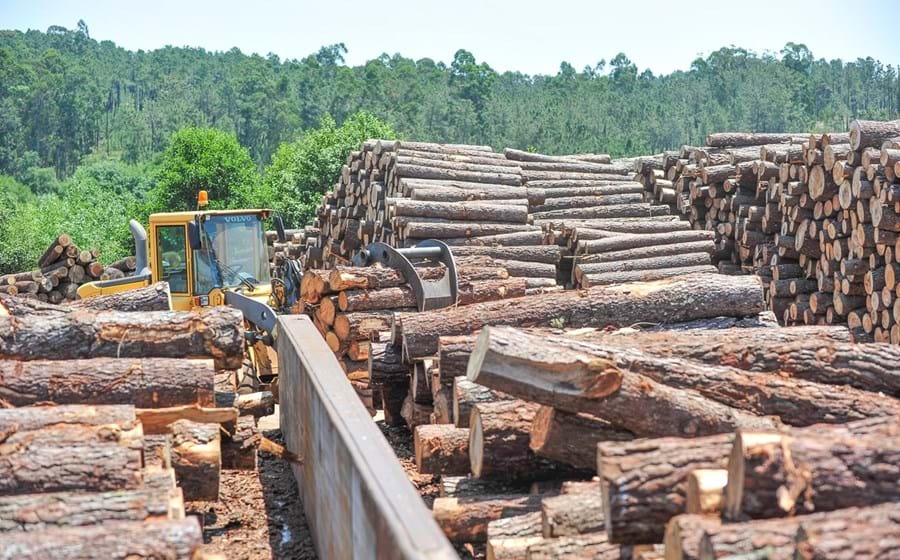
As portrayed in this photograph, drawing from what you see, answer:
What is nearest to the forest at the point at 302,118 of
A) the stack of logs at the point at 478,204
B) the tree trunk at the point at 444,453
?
the stack of logs at the point at 478,204

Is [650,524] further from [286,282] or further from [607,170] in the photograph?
[607,170]

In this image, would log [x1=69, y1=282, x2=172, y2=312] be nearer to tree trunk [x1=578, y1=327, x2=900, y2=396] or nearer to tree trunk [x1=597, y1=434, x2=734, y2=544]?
tree trunk [x1=578, y1=327, x2=900, y2=396]

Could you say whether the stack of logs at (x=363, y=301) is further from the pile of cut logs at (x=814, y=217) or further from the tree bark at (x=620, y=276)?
the pile of cut logs at (x=814, y=217)

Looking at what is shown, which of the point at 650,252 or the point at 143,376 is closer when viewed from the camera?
the point at 143,376

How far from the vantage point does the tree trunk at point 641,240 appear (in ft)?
48.5

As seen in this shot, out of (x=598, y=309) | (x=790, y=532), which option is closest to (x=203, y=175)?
(x=598, y=309)

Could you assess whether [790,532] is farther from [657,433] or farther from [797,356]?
[797,356]

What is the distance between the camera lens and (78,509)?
16.4 ft

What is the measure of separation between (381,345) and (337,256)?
6.88 meters

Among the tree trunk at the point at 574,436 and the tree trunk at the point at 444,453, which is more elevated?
the tree trunk at the point at 574,436

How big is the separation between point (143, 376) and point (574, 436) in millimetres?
3041

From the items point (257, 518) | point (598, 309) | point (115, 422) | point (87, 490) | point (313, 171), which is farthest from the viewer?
point (313, 171)

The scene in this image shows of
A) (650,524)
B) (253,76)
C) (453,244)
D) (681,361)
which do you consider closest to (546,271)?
(453,244)

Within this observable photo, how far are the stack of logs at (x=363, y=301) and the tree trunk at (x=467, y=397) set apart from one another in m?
3.47
